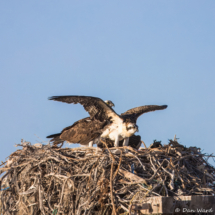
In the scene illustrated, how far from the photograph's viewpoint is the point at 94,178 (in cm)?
622

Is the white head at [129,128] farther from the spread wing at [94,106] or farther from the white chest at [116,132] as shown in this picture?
→ the spread wing at [94,106]

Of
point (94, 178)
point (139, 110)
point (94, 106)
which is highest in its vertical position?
point (139, 110)

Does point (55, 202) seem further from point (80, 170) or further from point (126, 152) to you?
point (126, 152)

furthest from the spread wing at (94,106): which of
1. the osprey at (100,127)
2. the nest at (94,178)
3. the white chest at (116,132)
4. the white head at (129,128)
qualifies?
the nest at (94,178)

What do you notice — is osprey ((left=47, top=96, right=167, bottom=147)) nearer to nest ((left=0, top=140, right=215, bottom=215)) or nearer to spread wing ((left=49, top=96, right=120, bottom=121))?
spread wing ((left=49, top=96, right=120, bottom=121))

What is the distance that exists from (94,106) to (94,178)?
2.10m

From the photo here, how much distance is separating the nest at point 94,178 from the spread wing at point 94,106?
3.59ft

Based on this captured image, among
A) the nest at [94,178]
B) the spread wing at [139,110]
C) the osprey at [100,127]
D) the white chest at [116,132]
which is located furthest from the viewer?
the spread wing at [139,110]

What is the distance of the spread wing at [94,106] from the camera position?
7.53 meters

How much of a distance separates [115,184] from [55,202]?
1.36 meters

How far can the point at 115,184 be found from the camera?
20.0 ft

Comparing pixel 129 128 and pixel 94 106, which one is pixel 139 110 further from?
pixel 94 106

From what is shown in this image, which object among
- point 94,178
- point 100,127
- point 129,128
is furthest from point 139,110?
point 94,178

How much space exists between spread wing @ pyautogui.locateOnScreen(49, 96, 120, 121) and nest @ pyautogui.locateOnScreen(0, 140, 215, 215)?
43.0 inches
